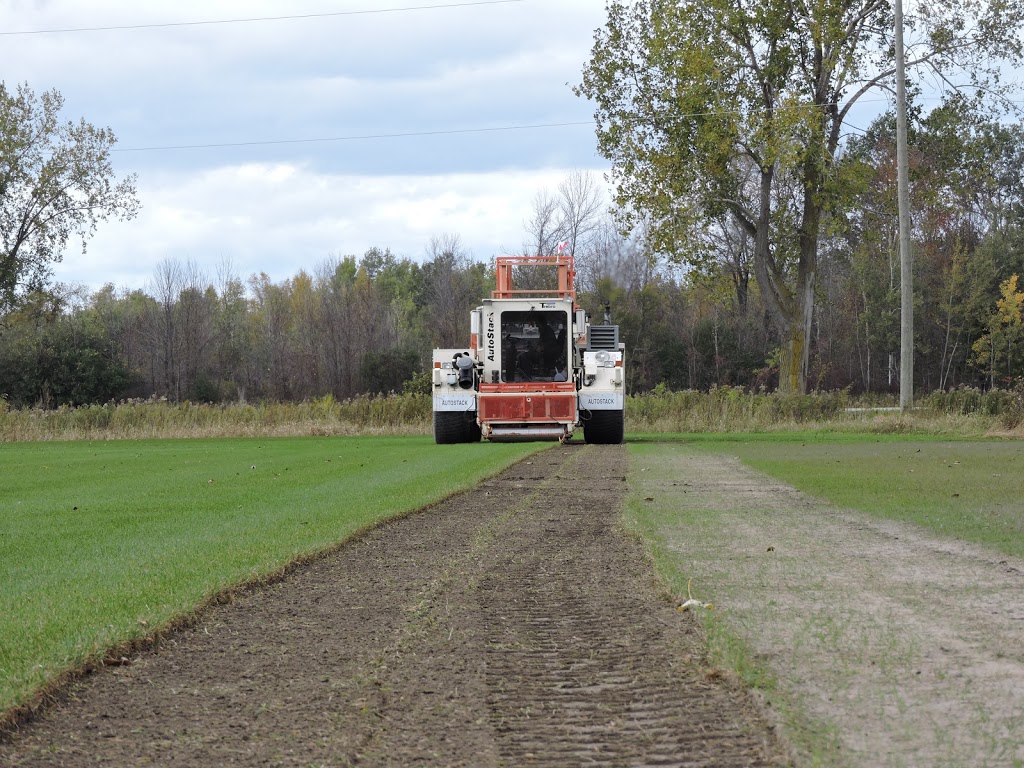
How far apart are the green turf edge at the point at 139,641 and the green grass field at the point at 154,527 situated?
1.0 inches

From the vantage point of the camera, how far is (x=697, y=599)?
240 inches

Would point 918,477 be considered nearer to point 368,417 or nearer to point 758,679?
point 758,679

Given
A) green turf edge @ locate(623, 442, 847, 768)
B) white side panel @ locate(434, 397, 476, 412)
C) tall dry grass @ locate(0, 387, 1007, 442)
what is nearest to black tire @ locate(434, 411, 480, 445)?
white side panel @ locate(434, 397, 476, 412)

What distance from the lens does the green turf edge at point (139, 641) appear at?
4.24 metres

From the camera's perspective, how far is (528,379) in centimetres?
2564

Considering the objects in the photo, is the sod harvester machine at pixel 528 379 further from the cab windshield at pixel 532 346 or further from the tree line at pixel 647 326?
the tree line at pixel 647 326

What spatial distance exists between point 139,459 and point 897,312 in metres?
48.8

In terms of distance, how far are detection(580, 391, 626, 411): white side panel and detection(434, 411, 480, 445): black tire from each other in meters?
2.54

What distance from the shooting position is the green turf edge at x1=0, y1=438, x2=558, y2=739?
167 inches

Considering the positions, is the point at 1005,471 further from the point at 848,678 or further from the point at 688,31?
the point at 688,31

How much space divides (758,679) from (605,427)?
20.7m

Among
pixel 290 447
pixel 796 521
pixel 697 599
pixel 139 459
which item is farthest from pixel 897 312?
pixel 697 599

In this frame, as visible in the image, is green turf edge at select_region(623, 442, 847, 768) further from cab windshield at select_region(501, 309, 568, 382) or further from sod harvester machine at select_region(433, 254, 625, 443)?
cab windshield at select_region(501, 309, 568, 382)

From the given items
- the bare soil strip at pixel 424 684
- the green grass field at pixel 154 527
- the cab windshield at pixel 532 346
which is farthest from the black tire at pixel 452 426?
the bare soil strip at pixel 424 684
